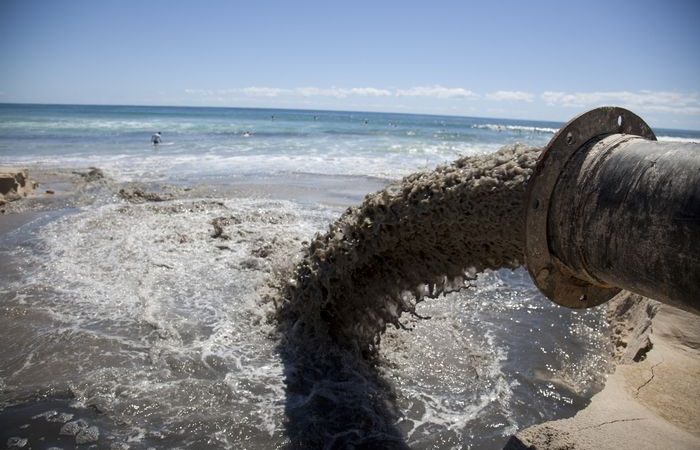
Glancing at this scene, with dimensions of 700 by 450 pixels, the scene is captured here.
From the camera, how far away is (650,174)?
161 centimetres

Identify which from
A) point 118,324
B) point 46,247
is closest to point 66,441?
point 118,324

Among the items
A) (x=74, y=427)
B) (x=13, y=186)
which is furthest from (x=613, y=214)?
(x=13, y=186)

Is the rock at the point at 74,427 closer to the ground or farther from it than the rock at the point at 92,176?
closer to the ground

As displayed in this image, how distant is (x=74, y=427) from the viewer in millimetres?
2889

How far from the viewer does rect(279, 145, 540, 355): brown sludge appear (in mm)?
2488

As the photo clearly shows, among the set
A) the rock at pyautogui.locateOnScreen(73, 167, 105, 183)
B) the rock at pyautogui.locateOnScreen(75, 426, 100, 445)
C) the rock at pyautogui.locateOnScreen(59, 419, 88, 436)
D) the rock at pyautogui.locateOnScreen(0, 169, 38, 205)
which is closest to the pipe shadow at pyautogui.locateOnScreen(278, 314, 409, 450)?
the rock at pyautogui.locateOnScreen(75, 426, 100, 445)

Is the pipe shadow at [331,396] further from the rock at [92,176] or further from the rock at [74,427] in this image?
the rock at [92,176]

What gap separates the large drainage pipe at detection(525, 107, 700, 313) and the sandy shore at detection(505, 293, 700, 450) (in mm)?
1050

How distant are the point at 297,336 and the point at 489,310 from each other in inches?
84.3

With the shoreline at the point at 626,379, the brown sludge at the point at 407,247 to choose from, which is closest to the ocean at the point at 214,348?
the shoreline at the point at 626,379

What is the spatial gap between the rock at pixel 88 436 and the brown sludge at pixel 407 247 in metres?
1.70

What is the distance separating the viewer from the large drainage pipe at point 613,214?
1489 millimetres

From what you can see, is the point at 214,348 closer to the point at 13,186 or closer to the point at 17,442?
the point at 17,442

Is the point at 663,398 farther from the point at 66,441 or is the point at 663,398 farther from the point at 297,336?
the point at 66,441
